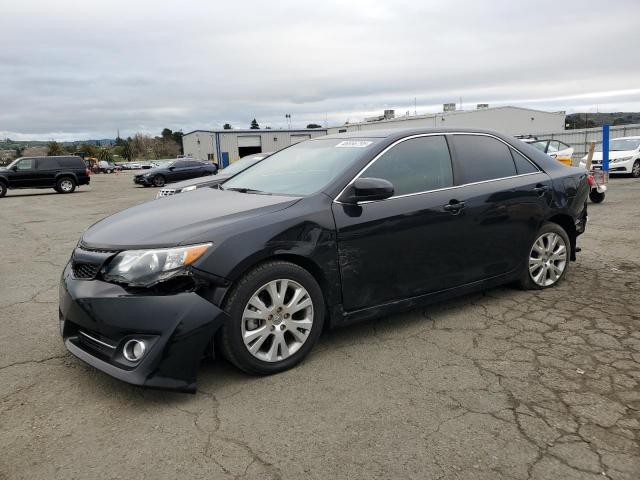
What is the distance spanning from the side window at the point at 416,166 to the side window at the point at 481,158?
0.53ft

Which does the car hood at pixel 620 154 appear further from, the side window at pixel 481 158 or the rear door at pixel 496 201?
the side window at pixel 481 158

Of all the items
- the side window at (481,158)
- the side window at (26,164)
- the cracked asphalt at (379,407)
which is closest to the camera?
the cracked asphalt at (379,407)

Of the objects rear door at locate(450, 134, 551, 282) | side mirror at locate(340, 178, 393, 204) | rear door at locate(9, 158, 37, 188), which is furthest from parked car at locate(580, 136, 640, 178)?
rear door at locate(9, 158, 37, 188)

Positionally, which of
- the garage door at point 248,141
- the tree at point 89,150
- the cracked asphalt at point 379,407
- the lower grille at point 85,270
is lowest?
the cracked asphalt at point 379,407

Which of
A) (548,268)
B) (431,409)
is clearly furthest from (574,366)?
(548,268)

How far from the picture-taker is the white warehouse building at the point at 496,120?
168 ft

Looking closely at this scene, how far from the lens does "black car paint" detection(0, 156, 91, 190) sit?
23000 mm

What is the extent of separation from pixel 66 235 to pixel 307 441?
28.7 feet

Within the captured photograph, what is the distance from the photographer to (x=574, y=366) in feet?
11.2

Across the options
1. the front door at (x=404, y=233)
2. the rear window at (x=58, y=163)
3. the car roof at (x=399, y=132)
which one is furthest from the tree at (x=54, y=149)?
the front door at (x=404, y=233)

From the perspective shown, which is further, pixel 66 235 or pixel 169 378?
pixel 66 235

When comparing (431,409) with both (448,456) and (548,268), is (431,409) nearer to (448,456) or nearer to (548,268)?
(448,456)

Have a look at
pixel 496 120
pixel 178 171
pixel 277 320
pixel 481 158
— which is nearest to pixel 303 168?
pixel 277 320

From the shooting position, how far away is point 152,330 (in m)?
2.89
